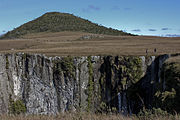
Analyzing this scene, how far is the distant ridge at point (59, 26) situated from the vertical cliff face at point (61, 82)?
138 ft

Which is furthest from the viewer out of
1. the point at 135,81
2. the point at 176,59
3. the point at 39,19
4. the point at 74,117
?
the point at 39,19

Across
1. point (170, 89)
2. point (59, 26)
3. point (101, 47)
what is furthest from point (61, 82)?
point (59, 26)

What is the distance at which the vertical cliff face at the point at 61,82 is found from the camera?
70.4 feet

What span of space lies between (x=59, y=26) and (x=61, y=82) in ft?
163

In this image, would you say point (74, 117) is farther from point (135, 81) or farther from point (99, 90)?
point (99, 90)

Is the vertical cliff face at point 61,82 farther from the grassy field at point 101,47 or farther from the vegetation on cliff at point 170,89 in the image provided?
the vegetation on cliff at point 170,89

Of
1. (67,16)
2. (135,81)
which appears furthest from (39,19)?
(135,81)

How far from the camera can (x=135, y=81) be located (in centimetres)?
2033

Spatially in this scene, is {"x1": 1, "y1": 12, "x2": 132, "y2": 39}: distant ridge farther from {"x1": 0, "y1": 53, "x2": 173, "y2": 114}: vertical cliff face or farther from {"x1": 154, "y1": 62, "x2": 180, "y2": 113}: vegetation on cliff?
{"x1": 154, "y1": 62, "x2": 180, "y2": 113}: vegetation on cliff

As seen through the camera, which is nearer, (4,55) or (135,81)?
(135,81)

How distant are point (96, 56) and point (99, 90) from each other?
10.1 feet

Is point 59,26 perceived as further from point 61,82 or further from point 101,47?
point 61,82

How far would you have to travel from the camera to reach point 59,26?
230ft

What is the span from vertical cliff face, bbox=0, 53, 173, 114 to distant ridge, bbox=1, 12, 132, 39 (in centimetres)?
4196
